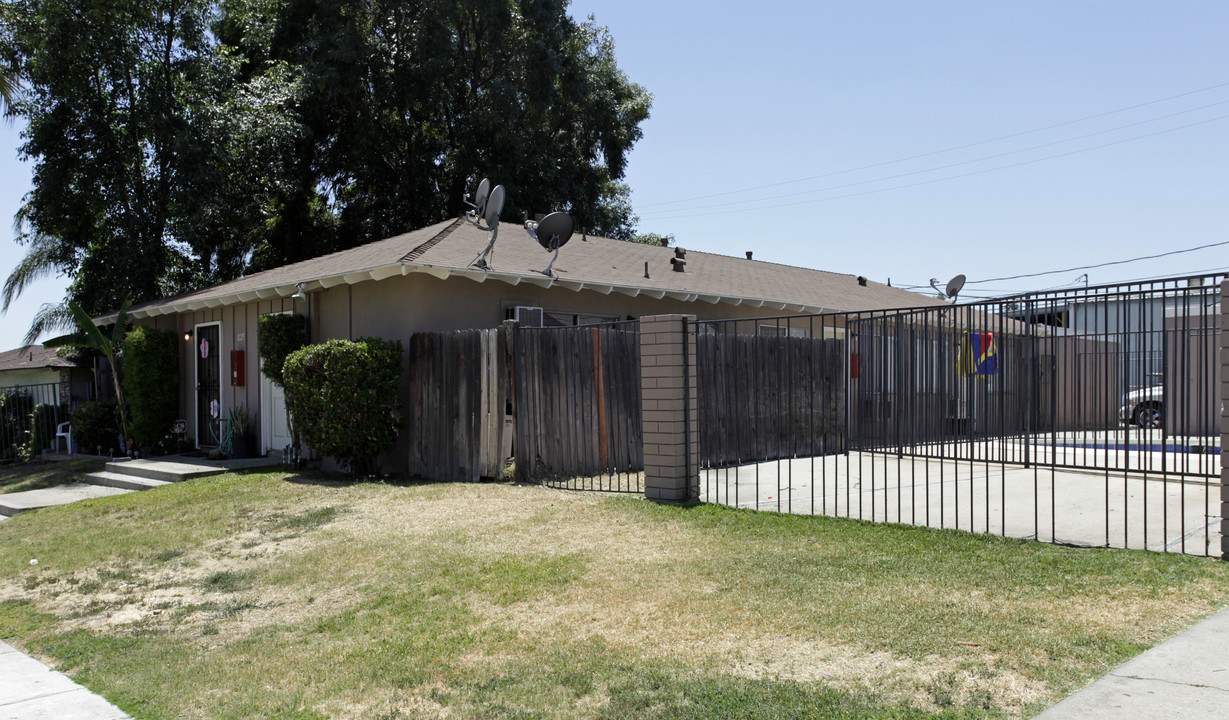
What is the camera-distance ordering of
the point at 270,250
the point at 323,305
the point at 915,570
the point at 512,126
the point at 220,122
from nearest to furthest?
1. the point at 915,570
2. the point at 323,305
3. the point at 220,122
4. the point at 512,126
5. the point at 270,250

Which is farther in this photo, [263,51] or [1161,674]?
[263,51]

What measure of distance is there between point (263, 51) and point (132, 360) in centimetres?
1331

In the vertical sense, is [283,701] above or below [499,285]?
below

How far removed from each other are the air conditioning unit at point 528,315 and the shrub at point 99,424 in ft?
30.8

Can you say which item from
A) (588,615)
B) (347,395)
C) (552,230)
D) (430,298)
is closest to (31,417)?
(347,395)

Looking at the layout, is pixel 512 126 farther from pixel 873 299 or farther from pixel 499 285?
pixel 499 285

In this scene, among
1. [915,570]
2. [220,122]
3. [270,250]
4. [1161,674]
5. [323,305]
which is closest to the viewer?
[1161,674]

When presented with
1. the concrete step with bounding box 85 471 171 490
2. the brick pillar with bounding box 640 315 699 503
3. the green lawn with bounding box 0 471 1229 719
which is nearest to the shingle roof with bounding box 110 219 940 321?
the concrete step with bounding box 85 471 171 490

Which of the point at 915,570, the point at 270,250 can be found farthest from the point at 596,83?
the point at 915,570

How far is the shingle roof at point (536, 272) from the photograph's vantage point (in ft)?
41.7

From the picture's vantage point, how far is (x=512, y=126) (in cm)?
2494

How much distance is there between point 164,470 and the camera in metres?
13.2

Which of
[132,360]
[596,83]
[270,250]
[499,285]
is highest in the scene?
Result: [596,83]

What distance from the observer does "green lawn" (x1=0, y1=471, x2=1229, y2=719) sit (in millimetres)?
4262
